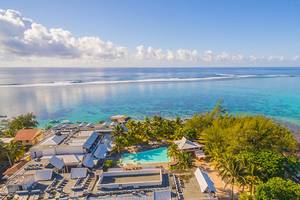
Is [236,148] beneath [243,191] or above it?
above

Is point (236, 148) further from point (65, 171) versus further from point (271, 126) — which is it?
point (65, 171)

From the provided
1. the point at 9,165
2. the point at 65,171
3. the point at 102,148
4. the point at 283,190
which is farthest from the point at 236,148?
the point at 9,165

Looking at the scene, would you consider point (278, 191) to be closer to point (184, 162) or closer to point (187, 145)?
point (184, 162)

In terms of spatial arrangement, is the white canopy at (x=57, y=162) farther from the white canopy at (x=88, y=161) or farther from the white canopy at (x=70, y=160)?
the white canopy at (x=88, y=161)

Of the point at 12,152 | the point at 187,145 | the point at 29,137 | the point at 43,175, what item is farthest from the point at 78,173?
the point at 29,137

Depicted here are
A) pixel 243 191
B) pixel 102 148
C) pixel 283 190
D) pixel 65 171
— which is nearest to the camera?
pixel 283 190

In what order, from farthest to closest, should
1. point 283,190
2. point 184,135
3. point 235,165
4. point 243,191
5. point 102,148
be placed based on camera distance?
point 184,135 < point 102,148 < point 243,191 < point 235,165 < point 283,190
